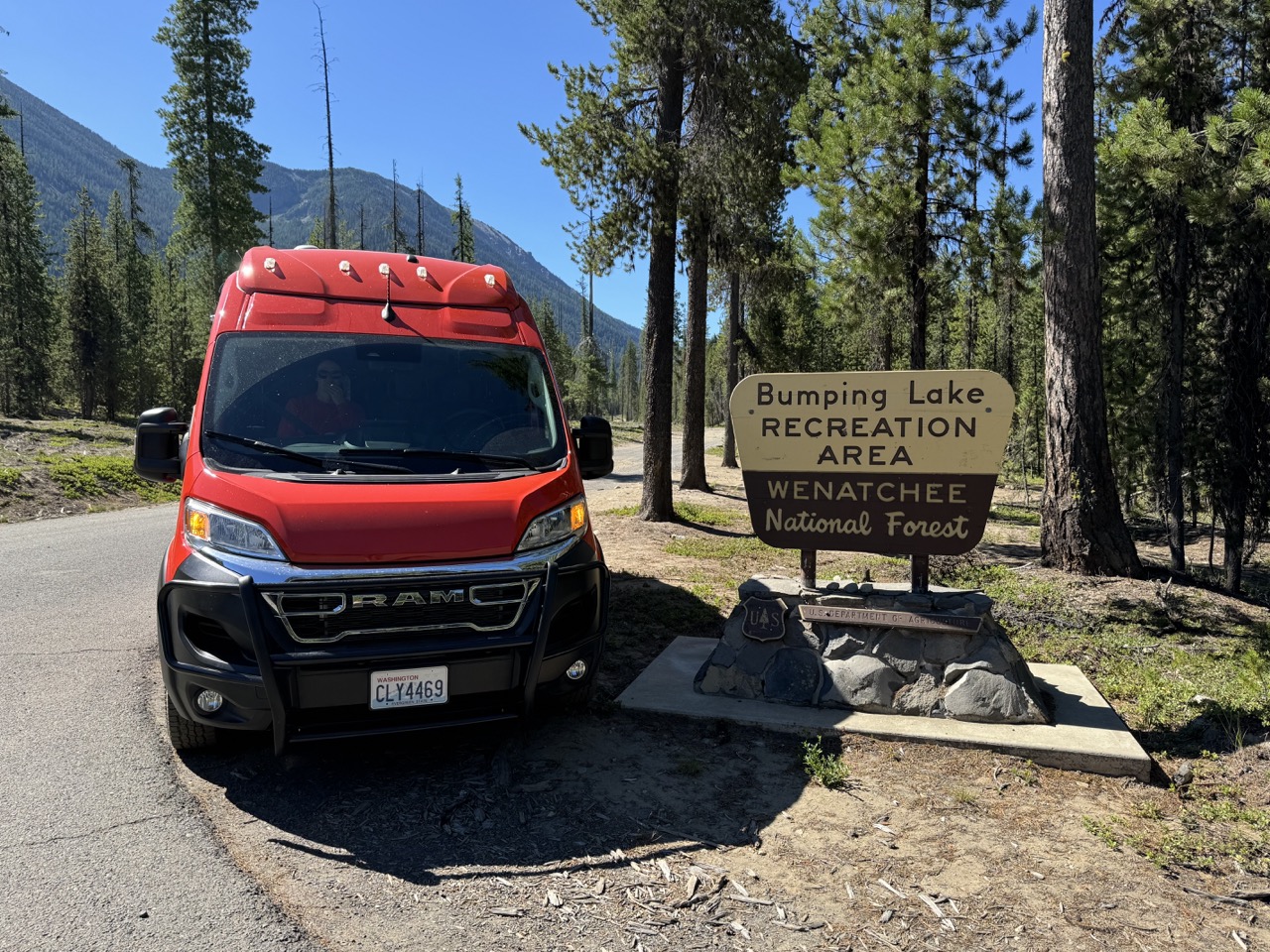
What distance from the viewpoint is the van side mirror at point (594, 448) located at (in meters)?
5.05

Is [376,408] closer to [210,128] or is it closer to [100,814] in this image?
[100,814]

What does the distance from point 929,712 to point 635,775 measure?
1.92 meters

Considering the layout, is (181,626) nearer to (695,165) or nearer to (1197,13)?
(695,165)

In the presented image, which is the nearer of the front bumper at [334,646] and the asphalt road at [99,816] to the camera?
the asphalt road at [99,816]

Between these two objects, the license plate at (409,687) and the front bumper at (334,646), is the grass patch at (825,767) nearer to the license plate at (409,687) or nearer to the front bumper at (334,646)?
the front bumper at (334,646)

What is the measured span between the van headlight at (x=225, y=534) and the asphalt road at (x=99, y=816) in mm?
1219

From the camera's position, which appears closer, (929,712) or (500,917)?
(500,917)

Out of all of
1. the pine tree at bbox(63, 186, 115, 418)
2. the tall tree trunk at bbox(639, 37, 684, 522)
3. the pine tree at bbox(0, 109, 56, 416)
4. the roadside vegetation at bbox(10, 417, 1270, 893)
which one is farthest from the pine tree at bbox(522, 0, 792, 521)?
the pine tree at bbox(63, 186, 115, 418)

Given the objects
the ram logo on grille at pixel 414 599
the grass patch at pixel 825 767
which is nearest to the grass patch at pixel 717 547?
the grass patch at pixel 825 767

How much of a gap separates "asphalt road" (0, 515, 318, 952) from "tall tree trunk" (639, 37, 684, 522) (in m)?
7.87

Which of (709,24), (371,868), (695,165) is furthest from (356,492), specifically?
(709,24)

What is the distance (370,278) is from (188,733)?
109 inches

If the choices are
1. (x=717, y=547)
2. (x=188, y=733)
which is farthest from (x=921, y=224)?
(x=188, y=733)

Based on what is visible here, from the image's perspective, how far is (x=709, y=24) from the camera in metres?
11.9
